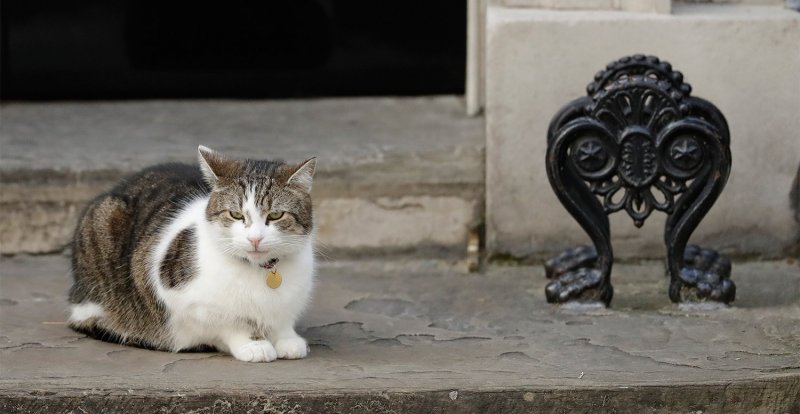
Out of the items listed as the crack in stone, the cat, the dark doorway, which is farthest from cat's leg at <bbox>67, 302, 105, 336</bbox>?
the dark doorway

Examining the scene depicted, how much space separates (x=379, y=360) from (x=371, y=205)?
1307mm

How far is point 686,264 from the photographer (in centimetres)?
502

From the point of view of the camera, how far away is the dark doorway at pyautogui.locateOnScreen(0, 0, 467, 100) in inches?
263

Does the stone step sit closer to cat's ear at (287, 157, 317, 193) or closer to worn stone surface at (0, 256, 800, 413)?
worn stone surface at (0, 256, 800, 413)

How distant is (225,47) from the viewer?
675 cm

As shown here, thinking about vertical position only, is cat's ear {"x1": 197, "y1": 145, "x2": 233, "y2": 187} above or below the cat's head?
above

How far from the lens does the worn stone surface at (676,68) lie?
→ 17.4 feet

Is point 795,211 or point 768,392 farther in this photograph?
point 795,211

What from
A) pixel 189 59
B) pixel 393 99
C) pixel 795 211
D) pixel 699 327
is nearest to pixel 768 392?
pixel 699 327

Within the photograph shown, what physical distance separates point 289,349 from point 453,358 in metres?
0.52

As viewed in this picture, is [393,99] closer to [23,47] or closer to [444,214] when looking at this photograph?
[444,214]

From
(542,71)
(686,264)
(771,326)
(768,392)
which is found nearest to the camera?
(768,392)

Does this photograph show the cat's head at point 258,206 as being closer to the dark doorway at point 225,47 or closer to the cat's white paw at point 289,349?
the cat's white paw at point 289,349

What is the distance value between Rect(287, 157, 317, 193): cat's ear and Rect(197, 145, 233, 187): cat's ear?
8.2 inches
